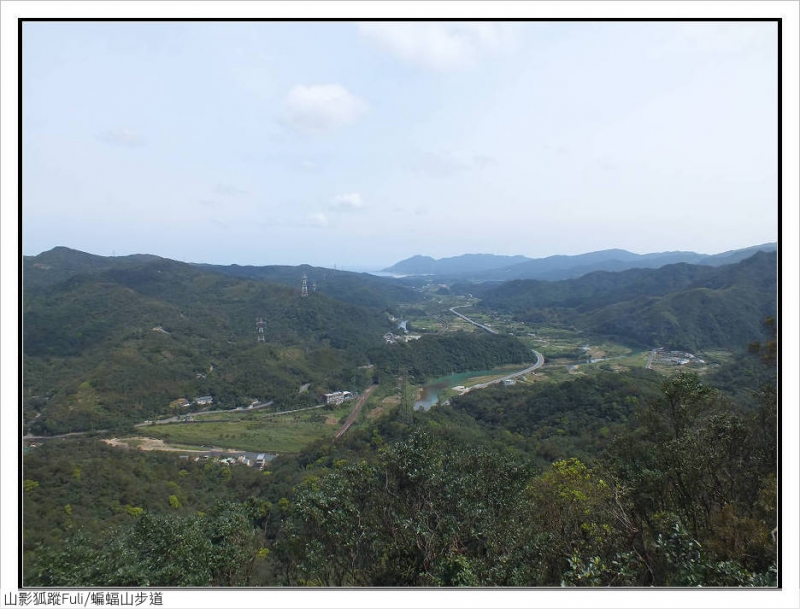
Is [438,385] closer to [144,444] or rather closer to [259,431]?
[259,431]

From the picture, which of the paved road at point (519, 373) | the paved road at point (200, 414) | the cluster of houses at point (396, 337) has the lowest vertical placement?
the paved road at point (200, 414)

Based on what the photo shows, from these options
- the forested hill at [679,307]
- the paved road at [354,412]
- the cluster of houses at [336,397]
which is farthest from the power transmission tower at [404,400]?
the forested hill at [679,307]

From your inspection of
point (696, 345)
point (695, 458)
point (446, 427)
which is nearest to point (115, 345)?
point (446, 427)

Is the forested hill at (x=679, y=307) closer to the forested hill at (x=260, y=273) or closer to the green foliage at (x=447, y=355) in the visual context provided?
the green foliage at (x=447, y=355)

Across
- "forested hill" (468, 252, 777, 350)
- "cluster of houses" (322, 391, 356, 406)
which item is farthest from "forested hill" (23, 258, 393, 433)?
"forested hill" (468, 252, 777, 350)

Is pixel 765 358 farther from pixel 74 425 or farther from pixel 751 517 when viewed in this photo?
pixel 74 425

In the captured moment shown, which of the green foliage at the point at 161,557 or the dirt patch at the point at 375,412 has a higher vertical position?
the green foliage at the point at 161,557
